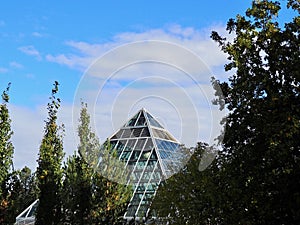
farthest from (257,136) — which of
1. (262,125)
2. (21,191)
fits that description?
(21,191)

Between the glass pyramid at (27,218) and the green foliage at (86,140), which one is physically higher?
the green foliage at (86,140)

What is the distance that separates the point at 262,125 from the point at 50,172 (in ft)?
40.5

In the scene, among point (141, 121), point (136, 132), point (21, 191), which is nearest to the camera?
point (136, 132)

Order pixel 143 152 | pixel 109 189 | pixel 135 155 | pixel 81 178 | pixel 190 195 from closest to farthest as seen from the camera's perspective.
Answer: pixel 190 195 → pixel 109 189 → pixel 81 178 → pixel 135 155 → pixel 143 152

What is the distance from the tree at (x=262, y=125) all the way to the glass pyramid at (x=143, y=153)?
10.9 metres

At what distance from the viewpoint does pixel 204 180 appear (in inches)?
433

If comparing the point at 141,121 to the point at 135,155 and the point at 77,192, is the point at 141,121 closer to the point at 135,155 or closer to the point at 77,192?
the point at 135,155

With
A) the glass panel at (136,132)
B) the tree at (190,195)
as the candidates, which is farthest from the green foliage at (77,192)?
the glass panel at (136,132)

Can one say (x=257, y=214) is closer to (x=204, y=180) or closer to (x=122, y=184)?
(x=204, y=180)

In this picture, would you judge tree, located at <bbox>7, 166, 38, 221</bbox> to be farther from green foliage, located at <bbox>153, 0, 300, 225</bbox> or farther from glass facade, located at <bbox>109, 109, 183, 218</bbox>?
green foliage, located at <bbox>153, 0, 300, 225</bbox>

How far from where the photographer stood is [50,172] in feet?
64.4

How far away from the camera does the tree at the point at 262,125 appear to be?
9.38 metres

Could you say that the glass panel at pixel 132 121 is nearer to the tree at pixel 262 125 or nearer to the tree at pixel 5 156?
the tree at pixel 5 156

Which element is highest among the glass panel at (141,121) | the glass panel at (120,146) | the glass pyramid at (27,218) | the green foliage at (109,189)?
the glass panel at (141,121)
